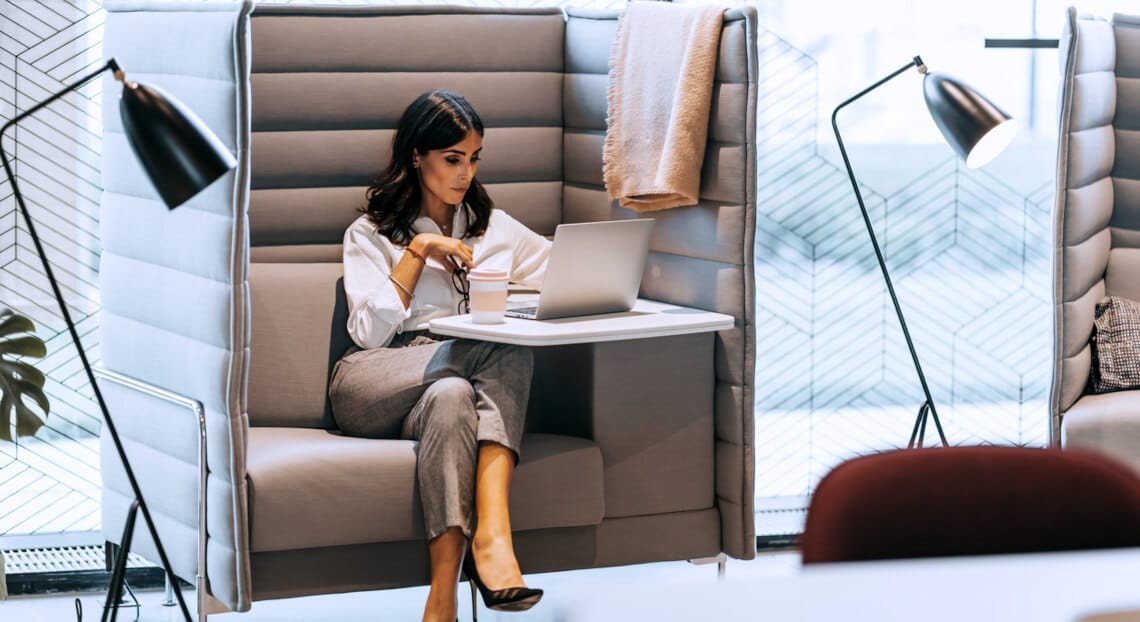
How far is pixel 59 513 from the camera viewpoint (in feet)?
10.7

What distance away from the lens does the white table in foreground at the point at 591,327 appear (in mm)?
2525

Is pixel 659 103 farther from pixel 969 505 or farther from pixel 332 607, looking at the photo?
pixel 969 505

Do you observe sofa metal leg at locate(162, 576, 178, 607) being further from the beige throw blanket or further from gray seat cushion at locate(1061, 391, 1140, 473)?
gray seat cushion at locate(1061, 391, 1140, 473)

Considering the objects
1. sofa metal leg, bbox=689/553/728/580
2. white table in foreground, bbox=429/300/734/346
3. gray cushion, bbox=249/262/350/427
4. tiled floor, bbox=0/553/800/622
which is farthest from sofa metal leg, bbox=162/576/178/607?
sofa metal leg, bbox=689/553/728/580

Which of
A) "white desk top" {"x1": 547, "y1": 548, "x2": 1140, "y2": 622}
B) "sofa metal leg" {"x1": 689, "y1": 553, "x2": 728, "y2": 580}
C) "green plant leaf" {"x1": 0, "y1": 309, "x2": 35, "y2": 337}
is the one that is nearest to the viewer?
"white desk top" {"x1": 547, "y1": 548, "x2": 1140, "y2": 622}

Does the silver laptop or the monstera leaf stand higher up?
the silver laptop

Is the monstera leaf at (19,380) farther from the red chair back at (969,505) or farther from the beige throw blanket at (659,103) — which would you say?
the red chair back at (969,505)

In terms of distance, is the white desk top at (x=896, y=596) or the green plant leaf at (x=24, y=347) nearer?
the white desk top at (x=896, y=596)

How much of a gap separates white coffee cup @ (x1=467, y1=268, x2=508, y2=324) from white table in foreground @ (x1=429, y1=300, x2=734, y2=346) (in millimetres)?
21

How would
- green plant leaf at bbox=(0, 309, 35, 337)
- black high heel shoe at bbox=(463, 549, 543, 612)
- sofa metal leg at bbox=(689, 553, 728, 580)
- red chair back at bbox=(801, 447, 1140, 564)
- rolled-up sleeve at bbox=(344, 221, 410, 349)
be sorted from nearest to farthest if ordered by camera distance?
1. red chair back at bbox=(801, 447, 1140, 564)
2. black high heel shoe at bbox=(463, 549, 543, 612)
3. green plant leaf at bbox=(0, 309, 35, 337)
4. rolled-up sleeve at bbox=(344, 221, 410, 349)
5. sofa metal leg at bbox=(689, 553, 728, 580)

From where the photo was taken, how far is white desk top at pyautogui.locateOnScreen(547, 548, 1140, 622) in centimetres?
105

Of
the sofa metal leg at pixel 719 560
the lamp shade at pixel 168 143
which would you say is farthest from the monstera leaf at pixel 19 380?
the sofa metal leg at pixel 719 560

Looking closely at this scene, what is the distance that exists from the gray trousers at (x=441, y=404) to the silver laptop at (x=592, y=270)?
5.2 inches

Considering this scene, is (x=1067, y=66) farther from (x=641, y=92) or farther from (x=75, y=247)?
(x=75, y=247)
